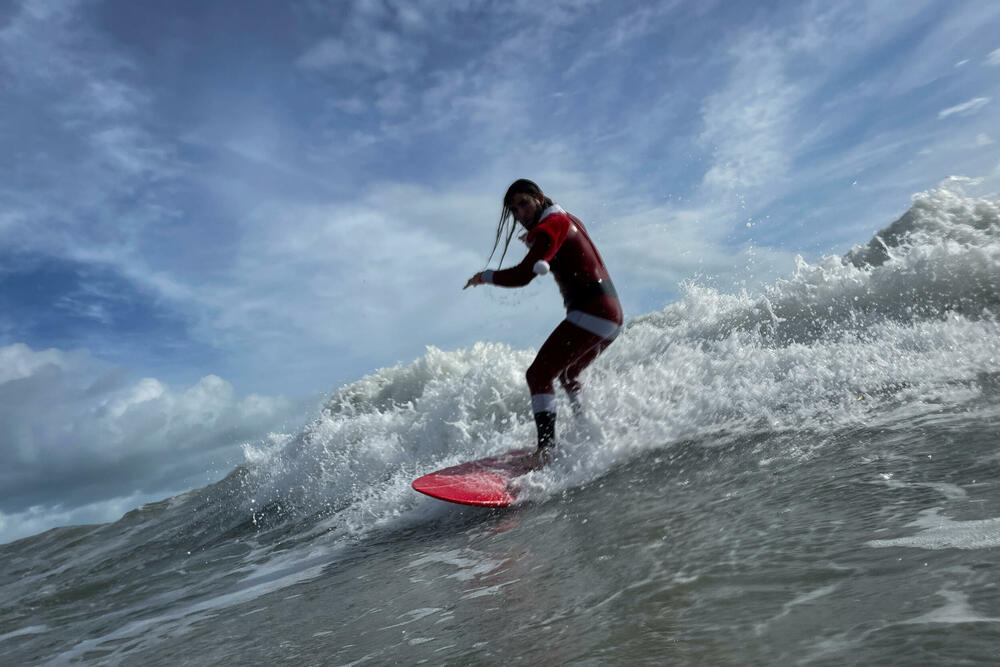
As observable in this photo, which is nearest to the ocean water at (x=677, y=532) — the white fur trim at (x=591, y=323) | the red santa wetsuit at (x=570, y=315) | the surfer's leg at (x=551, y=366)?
the surfer's leg at (x=551, y=366)

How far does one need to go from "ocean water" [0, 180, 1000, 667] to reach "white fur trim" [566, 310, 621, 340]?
28.5 inches

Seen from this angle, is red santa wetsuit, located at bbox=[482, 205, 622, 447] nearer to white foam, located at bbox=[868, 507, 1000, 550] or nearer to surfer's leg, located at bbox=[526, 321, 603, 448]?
surfer's leg, located at bbox=[526, 321, 603, 448]

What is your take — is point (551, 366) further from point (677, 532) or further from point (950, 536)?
point (950, 536)

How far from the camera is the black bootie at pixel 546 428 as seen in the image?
16.8 feet

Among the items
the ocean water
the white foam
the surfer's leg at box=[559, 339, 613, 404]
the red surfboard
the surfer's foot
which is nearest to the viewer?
the ocean water

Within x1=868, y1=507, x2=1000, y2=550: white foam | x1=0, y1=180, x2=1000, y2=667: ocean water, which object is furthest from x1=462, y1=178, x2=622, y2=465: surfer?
x1=868, y1=507, x2=1000, y2=550: white foam

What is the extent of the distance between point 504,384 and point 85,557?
6170 millimetres

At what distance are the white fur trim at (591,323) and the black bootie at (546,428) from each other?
2.43ft

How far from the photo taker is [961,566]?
180cm

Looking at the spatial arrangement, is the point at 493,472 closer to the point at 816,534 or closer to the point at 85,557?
the point at 816,534

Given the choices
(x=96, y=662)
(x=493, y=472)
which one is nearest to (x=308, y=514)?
(x=493, y=472)

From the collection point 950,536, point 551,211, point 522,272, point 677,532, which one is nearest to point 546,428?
point 522,272

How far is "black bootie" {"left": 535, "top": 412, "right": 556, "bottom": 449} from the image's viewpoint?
5.12 metres

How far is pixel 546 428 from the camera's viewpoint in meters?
5.14
